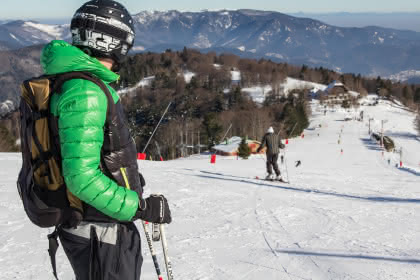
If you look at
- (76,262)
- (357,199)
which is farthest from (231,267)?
(357,199)

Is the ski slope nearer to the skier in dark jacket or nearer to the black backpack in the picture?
the skier in dark jacket

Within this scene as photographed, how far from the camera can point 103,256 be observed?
2301 mm

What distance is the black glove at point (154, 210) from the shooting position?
7.84ft

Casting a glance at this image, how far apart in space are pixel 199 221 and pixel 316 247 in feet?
6.95

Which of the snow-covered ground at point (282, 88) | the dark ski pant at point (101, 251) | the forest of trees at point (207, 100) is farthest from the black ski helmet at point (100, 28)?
the snow-covered ground at point (282, 88)

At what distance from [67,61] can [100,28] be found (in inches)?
14.3

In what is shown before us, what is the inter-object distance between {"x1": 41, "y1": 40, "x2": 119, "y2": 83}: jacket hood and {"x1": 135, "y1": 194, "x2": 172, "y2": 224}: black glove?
2.70 feet

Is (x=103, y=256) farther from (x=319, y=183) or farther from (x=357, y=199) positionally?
(x=319, y=183)

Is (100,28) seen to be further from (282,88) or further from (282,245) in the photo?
(282,88)

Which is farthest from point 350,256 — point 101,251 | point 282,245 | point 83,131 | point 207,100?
point 207,100

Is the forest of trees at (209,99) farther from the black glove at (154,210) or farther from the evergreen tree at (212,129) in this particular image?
the black glove at (154,210)

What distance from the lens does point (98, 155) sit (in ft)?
7.04

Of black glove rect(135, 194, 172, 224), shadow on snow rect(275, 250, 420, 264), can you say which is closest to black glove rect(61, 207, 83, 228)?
black glove rect(135, 194, 172, 224)

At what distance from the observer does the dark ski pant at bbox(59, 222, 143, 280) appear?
2.29m
